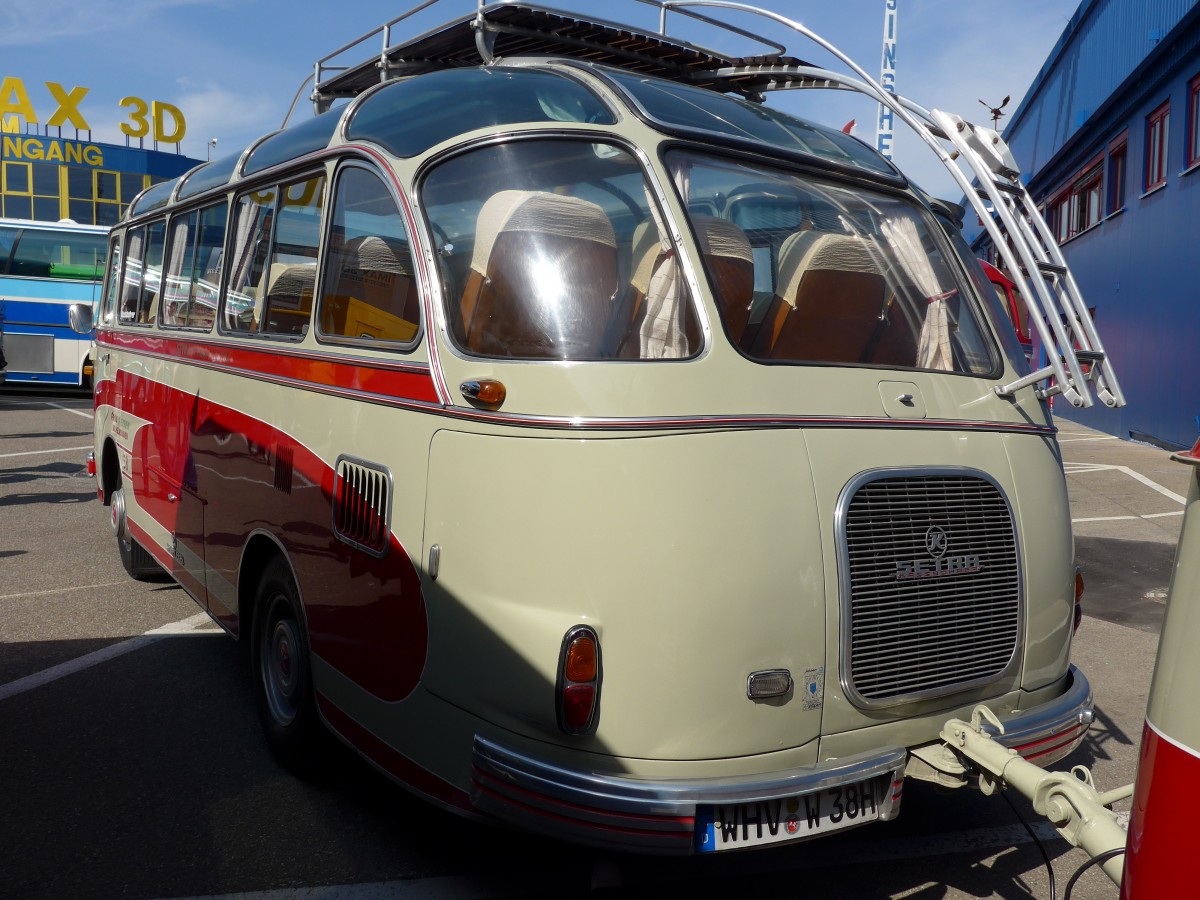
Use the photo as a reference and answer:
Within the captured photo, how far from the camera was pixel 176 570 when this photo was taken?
5730 millimetres

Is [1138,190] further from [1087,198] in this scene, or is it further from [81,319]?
[81,319]

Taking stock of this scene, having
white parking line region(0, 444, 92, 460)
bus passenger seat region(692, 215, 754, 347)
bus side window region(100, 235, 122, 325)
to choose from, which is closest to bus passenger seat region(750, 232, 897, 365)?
bus passenger seat region(692, 215, 754, 347)

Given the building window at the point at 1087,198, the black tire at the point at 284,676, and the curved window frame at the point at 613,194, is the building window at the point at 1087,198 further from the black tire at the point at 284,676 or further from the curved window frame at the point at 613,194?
the black tire at the point at 284,676

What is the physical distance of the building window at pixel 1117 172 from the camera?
20.9 m

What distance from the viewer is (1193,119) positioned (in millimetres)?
16812

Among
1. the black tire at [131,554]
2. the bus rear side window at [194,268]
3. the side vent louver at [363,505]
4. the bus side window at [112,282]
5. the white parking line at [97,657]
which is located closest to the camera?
the side vent louver at [363,505]

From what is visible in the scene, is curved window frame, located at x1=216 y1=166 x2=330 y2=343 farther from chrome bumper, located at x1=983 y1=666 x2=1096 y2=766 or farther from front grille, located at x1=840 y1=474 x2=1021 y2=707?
chrome bumper, located at x1=983 y1=666 x2=1096 y2=766

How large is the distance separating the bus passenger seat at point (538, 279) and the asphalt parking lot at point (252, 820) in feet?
5.34

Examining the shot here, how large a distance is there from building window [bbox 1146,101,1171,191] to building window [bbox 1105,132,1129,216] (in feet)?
4.15

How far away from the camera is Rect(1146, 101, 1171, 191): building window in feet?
59.9

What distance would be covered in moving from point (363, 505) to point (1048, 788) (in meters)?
2.19

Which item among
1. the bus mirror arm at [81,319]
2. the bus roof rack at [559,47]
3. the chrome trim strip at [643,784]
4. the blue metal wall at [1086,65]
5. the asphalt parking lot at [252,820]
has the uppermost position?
the blue metal wall at [1086,65]

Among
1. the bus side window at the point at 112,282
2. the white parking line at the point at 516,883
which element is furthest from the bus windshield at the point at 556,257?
the bus side window at the point at 112,282

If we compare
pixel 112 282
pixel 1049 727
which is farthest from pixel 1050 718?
pixel 112 282
